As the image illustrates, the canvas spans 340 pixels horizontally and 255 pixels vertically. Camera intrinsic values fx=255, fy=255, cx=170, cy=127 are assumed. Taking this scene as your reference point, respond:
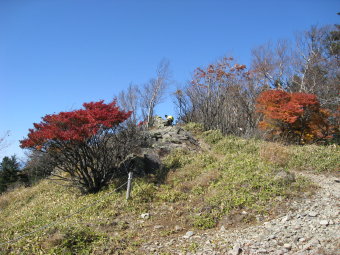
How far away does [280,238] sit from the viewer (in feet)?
12.8

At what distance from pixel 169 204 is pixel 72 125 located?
324 centimetres

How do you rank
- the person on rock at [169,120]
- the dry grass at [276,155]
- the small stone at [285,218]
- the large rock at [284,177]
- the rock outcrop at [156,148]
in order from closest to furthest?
the small stone at [285,218] → the large rock at [284,177] → the dry grass at [276,155] → the rock outcrop at [156,148] → the person on rock at [169,120]

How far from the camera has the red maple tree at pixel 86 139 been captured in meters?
6.60

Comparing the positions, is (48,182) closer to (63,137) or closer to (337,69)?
(63,137)

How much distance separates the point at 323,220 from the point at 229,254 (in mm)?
1807

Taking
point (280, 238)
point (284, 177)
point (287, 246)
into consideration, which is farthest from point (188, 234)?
point (284, 177)

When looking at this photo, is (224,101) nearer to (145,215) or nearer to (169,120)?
(169,120)

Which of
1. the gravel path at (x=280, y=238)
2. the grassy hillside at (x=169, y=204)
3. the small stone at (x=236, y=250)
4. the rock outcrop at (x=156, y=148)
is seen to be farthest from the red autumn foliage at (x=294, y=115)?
the small stone at (x=236, y=250)

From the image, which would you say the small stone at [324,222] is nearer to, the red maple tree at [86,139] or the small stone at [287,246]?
the small stone at [287,246]

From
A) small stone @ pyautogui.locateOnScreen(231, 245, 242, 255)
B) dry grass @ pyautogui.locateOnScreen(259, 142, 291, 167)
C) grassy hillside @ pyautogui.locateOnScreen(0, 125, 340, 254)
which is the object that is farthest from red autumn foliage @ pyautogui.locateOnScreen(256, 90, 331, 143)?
small stone @ pyautogui.locateOnScreen(231, 245, 242, 255)

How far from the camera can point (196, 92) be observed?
16.2 metres

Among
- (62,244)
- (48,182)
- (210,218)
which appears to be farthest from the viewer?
(48,182)

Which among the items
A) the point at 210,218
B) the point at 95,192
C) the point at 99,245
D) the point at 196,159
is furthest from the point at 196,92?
the point at 99,245

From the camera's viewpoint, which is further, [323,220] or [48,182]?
[48,182]
